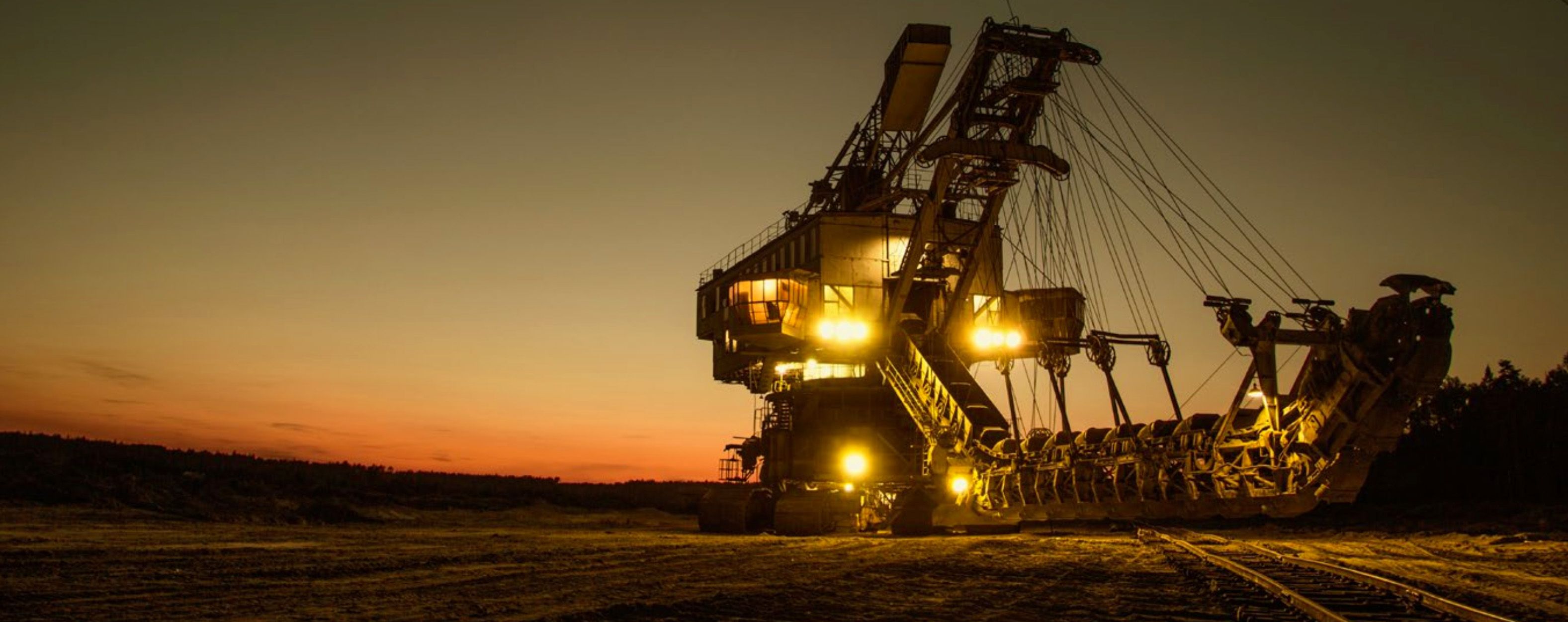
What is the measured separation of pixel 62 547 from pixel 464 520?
24.9 meters

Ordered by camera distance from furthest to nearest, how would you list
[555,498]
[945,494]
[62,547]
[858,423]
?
[555,498]
[858,423]
[945,494]
[62,547]

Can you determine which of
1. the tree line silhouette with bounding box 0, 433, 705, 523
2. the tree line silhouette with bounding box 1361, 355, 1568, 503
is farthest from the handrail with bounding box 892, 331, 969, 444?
the tree line silhouette with bounding box 1361, 355, 1568, 503

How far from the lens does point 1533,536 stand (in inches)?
921

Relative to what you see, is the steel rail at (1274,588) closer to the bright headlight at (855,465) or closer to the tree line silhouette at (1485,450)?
the bright headlight at (855,465)

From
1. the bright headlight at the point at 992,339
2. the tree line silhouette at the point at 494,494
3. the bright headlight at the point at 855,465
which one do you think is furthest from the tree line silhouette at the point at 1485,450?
the bright headlight at the point at 855,465

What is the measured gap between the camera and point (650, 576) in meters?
16.4

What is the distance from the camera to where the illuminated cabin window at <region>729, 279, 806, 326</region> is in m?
40.6

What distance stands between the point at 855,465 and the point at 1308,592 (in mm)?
27478

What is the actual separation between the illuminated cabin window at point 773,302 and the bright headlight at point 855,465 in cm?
533

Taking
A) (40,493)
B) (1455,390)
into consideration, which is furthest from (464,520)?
(1455,390)

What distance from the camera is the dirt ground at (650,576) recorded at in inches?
456

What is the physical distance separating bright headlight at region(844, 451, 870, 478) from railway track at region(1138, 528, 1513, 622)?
21125mm

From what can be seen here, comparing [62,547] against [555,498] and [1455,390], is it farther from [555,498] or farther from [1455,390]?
[1455,390]

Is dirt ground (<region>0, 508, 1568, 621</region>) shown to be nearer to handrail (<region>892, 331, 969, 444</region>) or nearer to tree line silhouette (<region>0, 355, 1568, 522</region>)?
handrail (<region>892, 331, 969, 444</region>)
